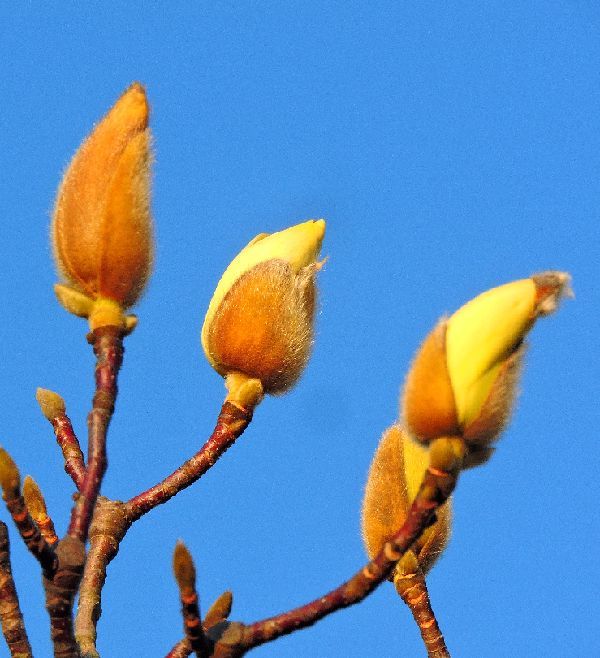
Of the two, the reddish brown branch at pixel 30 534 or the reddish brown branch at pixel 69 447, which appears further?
the reddish brown branch at pixel 69 447

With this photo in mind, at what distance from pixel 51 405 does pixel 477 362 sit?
142cm

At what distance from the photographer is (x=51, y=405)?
2898 millimetres

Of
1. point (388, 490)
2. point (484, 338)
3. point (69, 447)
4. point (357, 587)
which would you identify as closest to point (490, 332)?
point (484, 338)

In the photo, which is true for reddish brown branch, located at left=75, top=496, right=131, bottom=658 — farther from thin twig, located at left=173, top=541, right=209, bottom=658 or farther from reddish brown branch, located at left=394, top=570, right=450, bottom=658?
reddish brown branch, located at left=394, top=570, right=450, bottom=658

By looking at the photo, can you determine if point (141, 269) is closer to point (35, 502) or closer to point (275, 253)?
point (275, 253)

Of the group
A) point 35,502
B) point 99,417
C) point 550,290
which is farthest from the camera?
point 35,502

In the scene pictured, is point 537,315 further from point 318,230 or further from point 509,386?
point 318,230

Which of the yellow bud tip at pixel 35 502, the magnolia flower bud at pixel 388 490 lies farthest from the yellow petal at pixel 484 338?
the yellow bud tip at pixel 35 502

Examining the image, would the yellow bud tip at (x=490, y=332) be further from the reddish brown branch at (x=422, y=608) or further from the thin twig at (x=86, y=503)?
the reddish brown branch at (x=422, y=608)

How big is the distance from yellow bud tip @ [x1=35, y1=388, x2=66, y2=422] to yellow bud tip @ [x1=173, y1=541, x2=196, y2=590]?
1.25 meters

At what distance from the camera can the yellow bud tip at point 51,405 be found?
2.90 m

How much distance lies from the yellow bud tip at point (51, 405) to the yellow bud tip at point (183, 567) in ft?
4.10

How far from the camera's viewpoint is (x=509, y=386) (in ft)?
6.30

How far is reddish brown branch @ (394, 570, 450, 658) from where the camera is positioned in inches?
106
